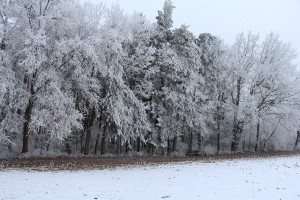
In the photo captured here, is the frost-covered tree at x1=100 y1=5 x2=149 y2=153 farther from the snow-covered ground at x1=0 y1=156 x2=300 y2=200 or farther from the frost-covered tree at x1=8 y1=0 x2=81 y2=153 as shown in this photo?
the snow-covered ground at x1=0 y1=156 x2=300 y2=200

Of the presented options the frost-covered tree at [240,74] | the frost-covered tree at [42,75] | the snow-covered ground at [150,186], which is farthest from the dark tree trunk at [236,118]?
the snow-covered ground at [150,186]

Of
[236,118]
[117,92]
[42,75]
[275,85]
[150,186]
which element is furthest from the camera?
[236,118]

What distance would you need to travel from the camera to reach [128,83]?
36.8 meters

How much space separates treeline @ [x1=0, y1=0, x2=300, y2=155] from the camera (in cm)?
2606

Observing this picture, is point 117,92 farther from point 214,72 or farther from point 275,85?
point 275,85

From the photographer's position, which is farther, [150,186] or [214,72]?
[214,72]

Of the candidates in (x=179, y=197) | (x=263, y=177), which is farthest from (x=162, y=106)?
(x=179, y=197)

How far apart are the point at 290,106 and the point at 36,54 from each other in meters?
31.3

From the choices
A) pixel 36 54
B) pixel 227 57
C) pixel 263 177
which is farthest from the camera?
pixel 227 57

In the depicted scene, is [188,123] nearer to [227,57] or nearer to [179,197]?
[227,57]

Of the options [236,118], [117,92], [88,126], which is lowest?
[88,126]

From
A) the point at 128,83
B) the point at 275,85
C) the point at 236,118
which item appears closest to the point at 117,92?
the point at 128,83

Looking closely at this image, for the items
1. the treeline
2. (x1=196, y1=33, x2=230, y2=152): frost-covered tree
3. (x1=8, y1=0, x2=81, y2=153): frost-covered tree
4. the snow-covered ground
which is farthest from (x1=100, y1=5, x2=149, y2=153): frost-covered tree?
the snow-covered ground

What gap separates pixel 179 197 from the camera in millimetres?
12875
